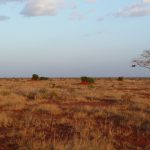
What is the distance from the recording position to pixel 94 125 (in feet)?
46.4

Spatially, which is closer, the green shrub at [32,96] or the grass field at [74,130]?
the grass field at [74,130]

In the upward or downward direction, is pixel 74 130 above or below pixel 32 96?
below

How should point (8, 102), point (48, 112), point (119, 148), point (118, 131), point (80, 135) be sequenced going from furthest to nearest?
point (8, 102), point (48, 112), point (118, 131), point (80, 135), point (119, 148)

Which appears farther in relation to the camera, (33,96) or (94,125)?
(33,96)

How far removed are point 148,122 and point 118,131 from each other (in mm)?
2038

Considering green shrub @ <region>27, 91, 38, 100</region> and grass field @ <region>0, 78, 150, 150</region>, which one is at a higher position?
green shrub @ <region>27, 91, 38, 100</region>

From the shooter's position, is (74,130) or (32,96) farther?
(32,96)

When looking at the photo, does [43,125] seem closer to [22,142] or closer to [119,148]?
[22,142]

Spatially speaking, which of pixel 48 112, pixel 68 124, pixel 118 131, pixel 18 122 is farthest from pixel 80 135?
pixel 48 112

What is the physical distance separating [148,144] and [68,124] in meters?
3.89

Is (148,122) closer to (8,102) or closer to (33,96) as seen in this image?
(8,102)

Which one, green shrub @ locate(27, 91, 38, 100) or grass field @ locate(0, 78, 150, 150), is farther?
green shrub @ locate(27, 91, 38, 100)

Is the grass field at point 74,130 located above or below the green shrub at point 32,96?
below

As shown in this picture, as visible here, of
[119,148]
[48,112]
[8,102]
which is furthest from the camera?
[8,102]
